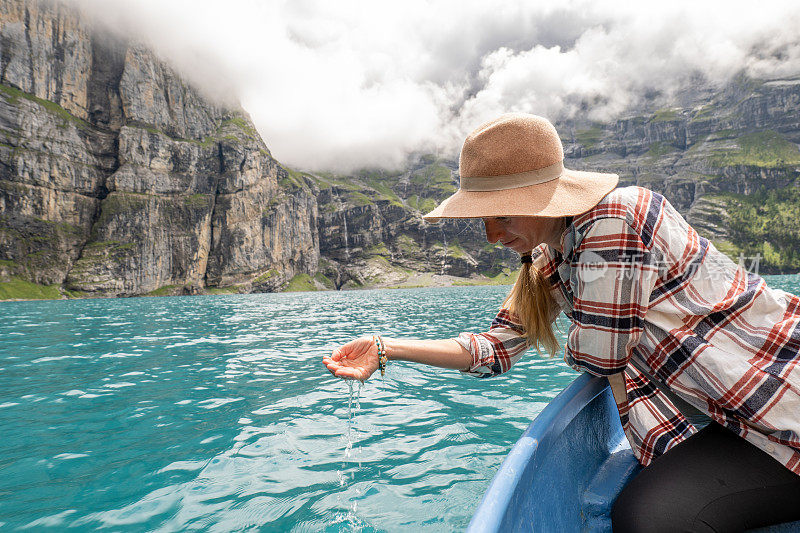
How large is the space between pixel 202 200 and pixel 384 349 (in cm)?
17566

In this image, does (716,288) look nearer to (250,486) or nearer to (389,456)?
(389,456)

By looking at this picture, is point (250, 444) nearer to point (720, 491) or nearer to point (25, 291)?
point (720, 491)

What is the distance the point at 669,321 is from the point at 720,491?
997 millimetres

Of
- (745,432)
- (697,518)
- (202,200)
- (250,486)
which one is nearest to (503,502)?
(697,518)

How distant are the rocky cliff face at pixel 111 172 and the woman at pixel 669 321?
15682 centimetres

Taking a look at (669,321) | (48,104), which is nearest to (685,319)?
(669,321)

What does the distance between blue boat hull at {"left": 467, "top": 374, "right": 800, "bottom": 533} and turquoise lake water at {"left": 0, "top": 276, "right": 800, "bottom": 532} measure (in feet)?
5.18

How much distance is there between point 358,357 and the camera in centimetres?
302

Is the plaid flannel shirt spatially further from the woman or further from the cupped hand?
the cupped hand

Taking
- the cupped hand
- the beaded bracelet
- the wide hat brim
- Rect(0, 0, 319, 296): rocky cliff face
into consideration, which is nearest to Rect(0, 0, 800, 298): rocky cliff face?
Rect(0, 0, 319, 296): rocky cliff face

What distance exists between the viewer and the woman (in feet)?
6.55

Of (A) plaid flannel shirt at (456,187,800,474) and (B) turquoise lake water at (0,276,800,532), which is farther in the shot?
(B) turquoise lake water at (0,276,800,532)

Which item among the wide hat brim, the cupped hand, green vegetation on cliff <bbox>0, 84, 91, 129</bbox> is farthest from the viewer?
green vegetation on cliff <bbox>0, 84, 91, 129</bbox>

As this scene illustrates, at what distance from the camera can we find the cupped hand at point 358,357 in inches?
110
